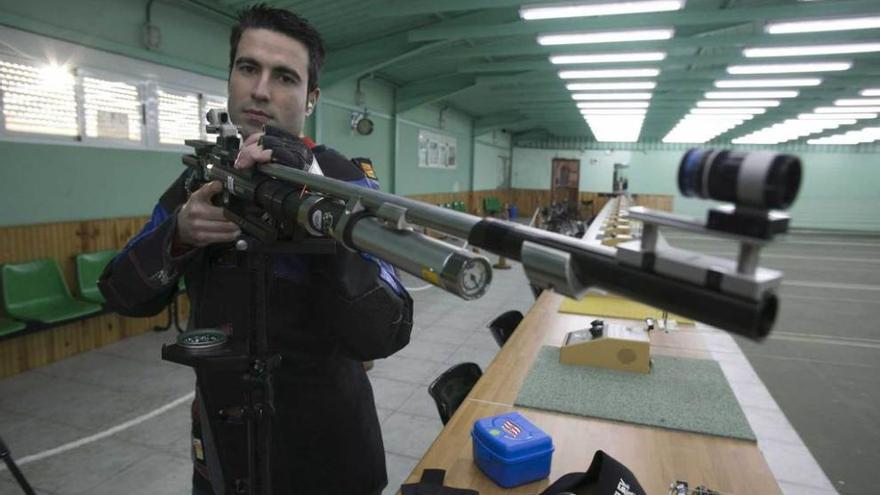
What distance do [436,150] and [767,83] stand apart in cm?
798

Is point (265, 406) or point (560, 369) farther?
point (560, 369)

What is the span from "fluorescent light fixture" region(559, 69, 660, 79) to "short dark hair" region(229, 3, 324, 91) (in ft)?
31.8

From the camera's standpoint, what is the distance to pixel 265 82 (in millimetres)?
1168

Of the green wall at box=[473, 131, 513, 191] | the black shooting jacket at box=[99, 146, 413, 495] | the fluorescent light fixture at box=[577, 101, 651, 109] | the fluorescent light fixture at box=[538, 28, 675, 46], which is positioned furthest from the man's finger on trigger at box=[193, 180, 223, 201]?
the green wall at box=[473, 131, 513, 191]

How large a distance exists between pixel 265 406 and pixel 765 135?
79.5ft

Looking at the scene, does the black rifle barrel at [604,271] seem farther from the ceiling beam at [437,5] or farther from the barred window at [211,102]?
the barred window at [211,102]

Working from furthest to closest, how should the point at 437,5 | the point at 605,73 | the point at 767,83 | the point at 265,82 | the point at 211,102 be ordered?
the point at 767,83, the point at 605,73, the point at 211,102, the point at 437,5, the point at 265,82

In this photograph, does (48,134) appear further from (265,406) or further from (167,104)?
(265,406)

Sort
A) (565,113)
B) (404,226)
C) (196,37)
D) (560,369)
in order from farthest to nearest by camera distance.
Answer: (565,113), (196,37), (560,369), (404,226)

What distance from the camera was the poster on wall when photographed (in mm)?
13184

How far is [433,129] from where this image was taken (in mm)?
13812

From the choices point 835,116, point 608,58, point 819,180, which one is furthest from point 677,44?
point 819,180

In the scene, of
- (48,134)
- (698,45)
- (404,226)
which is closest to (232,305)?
(404,226)

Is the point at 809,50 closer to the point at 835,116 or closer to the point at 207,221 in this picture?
the point at 835,116
